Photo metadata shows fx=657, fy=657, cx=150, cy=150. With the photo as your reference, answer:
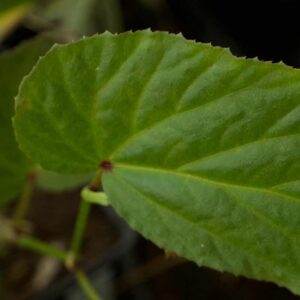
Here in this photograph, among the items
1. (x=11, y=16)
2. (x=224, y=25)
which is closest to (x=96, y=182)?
(x=11, y=16)

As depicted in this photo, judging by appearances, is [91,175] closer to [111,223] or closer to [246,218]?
[246,218]

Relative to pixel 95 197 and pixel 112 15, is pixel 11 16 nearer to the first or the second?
pixel 112 15

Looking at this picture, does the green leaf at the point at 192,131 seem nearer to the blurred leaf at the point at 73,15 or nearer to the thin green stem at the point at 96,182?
the thin green stem at the point at 96,182

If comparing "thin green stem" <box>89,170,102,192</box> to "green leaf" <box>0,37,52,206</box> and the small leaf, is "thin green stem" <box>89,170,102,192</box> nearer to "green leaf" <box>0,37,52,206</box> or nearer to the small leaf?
the small leaf

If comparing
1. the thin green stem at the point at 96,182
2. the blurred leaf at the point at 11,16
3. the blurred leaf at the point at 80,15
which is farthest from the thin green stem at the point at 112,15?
the thin green stem at the point at 96,182

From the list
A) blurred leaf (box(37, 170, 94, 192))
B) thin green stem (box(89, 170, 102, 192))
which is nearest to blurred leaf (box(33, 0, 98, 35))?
blurred leaf (box(37, 170, 94, 192))
